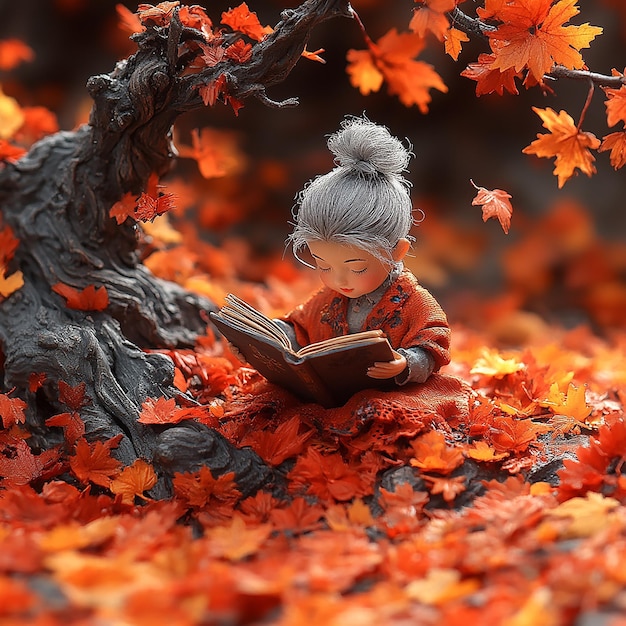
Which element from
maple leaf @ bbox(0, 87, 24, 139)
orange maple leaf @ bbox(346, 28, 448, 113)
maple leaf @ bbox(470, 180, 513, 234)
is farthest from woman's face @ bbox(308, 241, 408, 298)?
maple leaf @ bbox(0, 87, 24, 139)

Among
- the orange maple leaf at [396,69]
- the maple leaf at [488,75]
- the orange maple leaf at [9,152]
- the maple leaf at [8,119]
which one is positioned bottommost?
the maple leaf at [488,75]

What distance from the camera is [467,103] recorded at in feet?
15.0

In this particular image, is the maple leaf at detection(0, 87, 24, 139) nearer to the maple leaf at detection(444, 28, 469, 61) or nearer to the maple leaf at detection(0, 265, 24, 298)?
the maple leaf at detection(0, 265, 24, 298)

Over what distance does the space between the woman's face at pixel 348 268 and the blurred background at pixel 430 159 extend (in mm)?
2334

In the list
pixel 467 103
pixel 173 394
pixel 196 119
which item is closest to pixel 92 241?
pixel 173 394

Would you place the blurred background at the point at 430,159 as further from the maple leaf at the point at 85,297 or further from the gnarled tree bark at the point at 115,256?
the maple leaf at the point at 85,297

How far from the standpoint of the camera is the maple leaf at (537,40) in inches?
71.3

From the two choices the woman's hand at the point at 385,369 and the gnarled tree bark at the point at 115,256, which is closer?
the woman's hand at the point at 385,369

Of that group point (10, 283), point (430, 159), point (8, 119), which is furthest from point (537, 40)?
point (430, 159)

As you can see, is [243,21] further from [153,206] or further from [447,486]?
[447,486]

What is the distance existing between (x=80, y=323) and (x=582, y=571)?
1528 millimetres

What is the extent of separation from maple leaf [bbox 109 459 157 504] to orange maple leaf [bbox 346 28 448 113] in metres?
1.32

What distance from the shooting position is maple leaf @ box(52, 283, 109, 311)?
2246mm

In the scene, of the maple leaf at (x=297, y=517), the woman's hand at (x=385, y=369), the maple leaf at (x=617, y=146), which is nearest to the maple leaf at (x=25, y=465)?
the maple leaf at (x=297, y=517)
